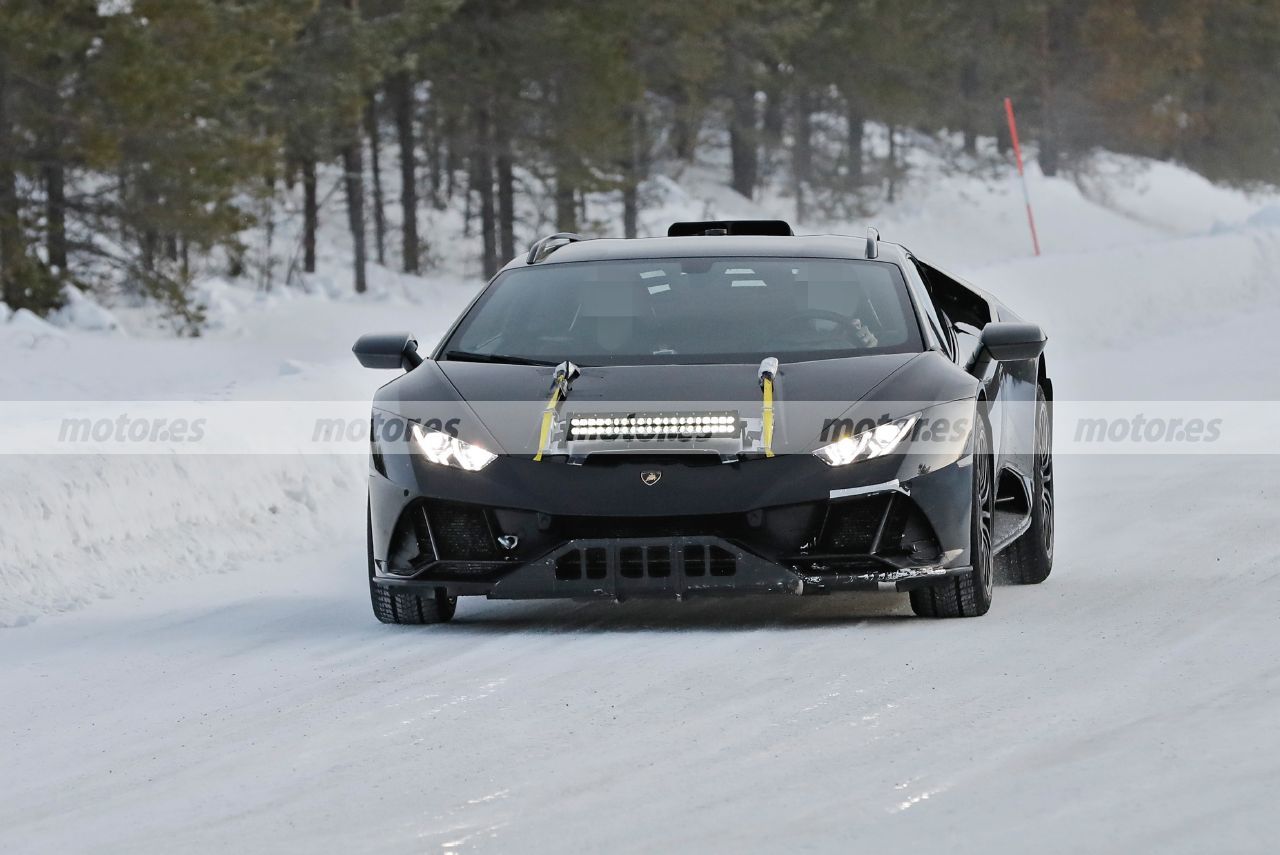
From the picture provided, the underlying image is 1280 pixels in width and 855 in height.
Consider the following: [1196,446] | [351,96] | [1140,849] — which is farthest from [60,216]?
[1140,849]

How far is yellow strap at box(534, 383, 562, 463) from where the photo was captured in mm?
7031

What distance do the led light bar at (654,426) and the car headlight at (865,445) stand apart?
310mm

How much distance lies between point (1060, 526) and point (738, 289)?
3.15 meters

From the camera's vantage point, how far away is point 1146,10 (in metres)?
61.1

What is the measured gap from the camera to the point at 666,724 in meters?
5.50

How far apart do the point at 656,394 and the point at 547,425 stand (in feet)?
1.25

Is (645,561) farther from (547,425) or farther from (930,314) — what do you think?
(930,314)

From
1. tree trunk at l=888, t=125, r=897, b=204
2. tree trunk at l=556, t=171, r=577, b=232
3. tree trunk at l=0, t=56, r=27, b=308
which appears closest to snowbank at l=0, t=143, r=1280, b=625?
tree trunk at l=888, t=125, r=897, b=204

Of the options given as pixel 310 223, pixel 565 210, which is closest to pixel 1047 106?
pixel 565 210

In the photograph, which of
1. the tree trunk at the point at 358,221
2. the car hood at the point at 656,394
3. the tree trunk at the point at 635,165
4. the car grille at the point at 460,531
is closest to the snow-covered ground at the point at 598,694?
the car grille at the point at 460,531

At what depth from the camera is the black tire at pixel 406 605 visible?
24.7ft

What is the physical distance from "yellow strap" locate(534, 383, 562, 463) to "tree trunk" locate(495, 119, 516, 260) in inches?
1313

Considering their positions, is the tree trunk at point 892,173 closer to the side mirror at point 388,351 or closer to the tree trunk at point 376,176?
the tree trunk at point 376,176

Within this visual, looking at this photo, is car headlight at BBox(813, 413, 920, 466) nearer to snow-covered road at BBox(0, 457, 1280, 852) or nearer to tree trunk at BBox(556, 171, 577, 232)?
snow-covered road at BBox(0, 457, 1280, 852)
